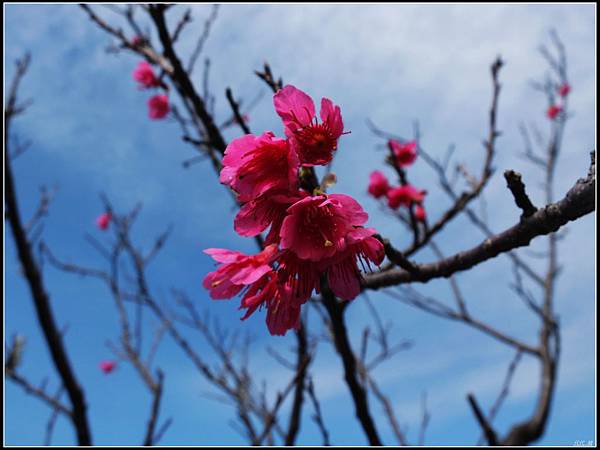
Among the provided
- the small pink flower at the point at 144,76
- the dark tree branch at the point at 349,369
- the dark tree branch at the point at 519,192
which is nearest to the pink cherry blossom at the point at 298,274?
the dark tree branch at the point at 519,192

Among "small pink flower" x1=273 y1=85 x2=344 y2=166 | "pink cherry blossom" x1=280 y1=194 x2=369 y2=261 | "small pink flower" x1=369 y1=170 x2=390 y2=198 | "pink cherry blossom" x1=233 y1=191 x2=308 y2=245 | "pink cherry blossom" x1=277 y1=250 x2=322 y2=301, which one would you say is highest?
"small pink flower" x1=369 y1=170 x2=390 y2=198

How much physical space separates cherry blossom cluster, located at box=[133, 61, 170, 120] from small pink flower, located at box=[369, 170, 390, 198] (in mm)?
1661

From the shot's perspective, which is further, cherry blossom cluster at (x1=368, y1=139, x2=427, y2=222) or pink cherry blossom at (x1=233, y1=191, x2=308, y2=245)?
cherry blossom cluster at (x1=368, y1=139, x2=427, y2=222)

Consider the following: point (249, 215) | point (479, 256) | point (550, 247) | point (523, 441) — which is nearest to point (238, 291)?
point (249, 215)

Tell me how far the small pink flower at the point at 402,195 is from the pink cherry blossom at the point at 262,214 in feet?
5.83

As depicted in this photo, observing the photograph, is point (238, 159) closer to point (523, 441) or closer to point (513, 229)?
point (513, 229)

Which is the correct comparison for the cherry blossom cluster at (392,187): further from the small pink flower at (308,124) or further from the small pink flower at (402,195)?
the small pink flower at (308,124)

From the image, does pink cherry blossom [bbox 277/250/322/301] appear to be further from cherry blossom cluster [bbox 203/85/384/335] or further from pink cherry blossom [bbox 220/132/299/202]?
pink cherry blossom [bbox 220/132/299/202]

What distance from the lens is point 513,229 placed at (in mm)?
1139

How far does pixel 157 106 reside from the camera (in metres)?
3.86

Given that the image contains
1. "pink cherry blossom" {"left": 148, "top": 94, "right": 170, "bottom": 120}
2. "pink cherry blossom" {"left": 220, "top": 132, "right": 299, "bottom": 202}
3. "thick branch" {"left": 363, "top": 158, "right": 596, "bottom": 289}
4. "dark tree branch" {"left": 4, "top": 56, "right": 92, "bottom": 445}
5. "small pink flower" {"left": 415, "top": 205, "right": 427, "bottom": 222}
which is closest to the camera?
"thick branch" {"left": 363, "top": 158, "right": 596, "bottom": 289}

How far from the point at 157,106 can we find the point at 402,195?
2078 millimetres

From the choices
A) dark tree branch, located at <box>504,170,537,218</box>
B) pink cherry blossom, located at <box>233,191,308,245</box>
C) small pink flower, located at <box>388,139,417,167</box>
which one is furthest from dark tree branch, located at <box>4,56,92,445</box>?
small pink flower, located at <box>388,139,417,167</box>

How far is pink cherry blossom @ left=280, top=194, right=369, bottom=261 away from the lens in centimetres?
97
